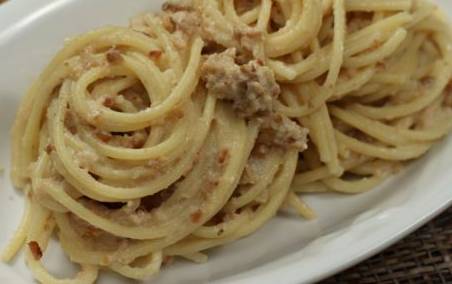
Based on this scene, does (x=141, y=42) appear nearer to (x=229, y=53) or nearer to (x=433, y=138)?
(x=229, y=53)

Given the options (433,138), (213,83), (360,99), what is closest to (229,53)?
(213,83)

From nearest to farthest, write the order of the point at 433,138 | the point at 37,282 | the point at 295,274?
the point at 295,274 → the point at 37,282 → the point at 433,138

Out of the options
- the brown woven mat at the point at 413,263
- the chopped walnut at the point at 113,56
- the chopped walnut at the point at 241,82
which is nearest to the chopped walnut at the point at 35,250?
the chopped walnut at the point at 113,56

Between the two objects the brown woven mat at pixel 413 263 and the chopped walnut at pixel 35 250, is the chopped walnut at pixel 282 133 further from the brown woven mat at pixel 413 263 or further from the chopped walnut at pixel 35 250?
the chopped walnut at pixel 35 250

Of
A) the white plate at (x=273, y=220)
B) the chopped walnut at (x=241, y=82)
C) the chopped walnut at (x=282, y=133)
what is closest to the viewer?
the white plate at (x=273, y=220)

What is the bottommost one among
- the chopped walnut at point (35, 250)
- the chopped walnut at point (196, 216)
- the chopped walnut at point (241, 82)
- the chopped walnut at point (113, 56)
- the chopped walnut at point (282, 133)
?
the chopped walnut at point (35, 250)

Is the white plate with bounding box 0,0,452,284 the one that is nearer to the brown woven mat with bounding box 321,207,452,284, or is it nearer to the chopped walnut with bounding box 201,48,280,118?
the brown woven mat with bounding box 321,207,452,284

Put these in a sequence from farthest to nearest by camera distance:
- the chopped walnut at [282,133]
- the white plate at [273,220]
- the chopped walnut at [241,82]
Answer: the chopped walnut at [282,133], the chopped walnut at [241,82], the white plate at [273,220]
